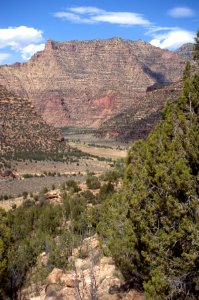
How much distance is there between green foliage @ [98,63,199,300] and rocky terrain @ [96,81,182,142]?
96.9 m

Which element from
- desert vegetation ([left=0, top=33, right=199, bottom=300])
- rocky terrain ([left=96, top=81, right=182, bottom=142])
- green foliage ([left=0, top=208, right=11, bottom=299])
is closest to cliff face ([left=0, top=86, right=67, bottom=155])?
rocky terrain ([left=96, top=81, right=182, bottom=142])

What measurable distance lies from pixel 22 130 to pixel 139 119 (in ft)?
164

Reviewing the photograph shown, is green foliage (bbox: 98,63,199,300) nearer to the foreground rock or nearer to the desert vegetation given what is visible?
the desert vegetation

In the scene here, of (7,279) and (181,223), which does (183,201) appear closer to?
(181,223)

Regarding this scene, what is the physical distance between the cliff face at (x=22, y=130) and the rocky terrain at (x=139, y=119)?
32.0 meters

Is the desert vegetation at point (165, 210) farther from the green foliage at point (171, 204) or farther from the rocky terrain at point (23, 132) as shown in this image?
the rocky terrain at point (23, 132)

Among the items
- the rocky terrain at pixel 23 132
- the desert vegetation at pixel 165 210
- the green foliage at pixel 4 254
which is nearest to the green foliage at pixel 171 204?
the desert vegetation at pixel 165 210

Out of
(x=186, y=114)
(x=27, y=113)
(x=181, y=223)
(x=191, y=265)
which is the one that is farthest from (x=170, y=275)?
(x=27, y=113)

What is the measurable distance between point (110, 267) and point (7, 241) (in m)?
3.77

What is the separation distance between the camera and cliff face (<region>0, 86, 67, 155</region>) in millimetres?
73125

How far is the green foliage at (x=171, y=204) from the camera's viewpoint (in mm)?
8820

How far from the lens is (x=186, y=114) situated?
32.4 ft

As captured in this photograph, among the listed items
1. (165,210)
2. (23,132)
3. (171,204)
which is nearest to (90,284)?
(165,210)

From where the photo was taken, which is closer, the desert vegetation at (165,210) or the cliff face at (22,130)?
the desert vegetation at (165,210)
